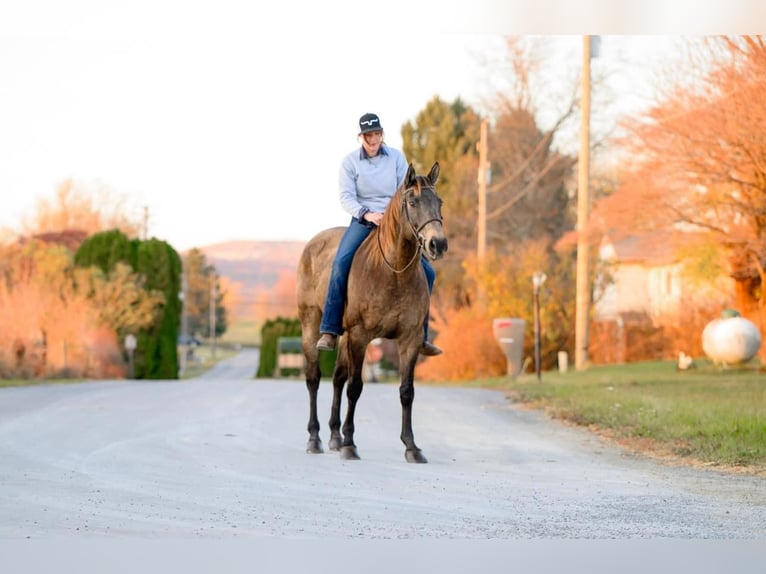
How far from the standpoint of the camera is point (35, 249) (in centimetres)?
4044

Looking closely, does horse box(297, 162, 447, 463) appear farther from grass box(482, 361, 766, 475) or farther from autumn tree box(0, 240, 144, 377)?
autumn tree box(0, 240, 144, 377)

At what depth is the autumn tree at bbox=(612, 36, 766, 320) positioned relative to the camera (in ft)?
71.7

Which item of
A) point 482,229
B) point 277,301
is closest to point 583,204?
point 482,229

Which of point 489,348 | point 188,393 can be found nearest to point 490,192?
point 489,348

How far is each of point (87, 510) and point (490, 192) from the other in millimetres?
45529

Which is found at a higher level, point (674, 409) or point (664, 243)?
point (664, 243)

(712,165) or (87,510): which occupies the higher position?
(712,165)

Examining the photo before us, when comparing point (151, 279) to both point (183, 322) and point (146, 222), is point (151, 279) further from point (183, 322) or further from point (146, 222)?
point (183, 322)

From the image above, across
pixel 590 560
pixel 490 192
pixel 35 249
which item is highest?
pixel 490 192

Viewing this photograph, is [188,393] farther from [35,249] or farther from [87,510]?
[35,249]

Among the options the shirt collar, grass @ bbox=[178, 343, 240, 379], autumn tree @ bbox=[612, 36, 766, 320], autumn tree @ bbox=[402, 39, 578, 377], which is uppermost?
autumn tree @ bbox=[402, 39, 578, 377]

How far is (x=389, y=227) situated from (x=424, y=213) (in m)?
0.74

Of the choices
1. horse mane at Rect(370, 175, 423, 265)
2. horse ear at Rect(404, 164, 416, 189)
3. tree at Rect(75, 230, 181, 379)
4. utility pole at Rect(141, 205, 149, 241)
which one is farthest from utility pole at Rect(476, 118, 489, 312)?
horse ear at Rect(404, 164, 416, 189)

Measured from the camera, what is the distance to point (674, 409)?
14.6 m
